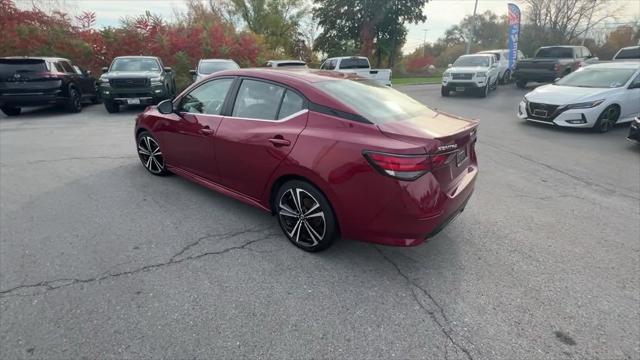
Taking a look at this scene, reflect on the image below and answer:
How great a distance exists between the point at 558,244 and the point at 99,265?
4.38 m

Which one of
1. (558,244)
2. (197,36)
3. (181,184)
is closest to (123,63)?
(197,36)

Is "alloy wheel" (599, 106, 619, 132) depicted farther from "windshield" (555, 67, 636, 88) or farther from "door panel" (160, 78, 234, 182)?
"door panel" (160, 78, 234, 182)

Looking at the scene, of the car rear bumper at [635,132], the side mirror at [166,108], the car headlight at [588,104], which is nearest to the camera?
the side mirror at [166,108]

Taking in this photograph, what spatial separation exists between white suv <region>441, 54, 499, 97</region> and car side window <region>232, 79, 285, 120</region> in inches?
534

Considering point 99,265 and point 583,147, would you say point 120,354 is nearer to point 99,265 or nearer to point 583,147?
point 99,265

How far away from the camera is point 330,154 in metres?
2.81

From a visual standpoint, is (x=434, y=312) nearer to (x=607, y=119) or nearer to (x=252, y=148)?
(x=252, y=148)

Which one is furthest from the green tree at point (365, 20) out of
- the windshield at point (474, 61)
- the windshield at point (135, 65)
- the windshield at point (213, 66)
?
the windshield at point (135, 65)

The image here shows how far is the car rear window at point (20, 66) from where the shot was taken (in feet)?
31.5

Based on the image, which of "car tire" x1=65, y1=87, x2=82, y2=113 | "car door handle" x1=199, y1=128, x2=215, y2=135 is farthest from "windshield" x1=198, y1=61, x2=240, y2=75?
"car door handle" x1=199, y1=128, x2=215, y2=135

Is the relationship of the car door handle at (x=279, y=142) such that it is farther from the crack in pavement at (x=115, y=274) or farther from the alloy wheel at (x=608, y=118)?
the alloy wheel at (x=608, y=118)

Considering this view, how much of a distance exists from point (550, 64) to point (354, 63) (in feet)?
29.4

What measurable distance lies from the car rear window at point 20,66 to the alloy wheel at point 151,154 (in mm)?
7650

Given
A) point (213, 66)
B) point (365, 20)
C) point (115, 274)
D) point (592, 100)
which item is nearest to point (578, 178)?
point (592, 100)
